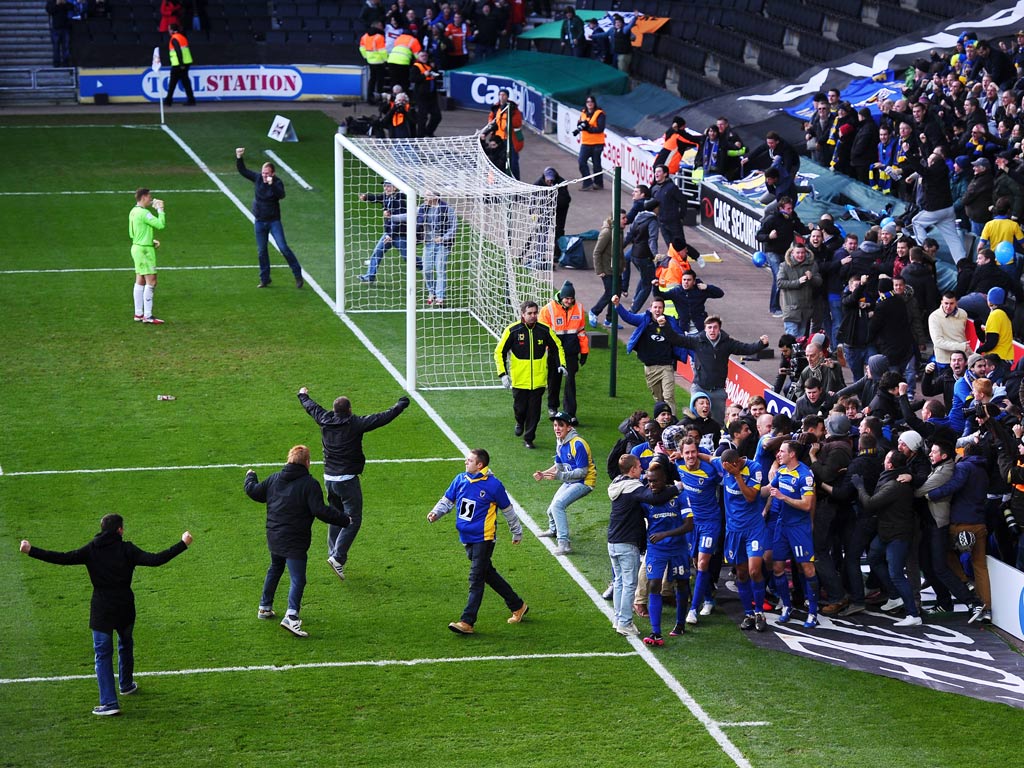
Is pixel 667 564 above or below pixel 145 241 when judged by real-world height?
below

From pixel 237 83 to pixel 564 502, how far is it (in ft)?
102

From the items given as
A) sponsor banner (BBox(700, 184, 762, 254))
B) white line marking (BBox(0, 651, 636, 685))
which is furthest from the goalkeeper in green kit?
white line marking (BBox(0, 651, 636, 685))

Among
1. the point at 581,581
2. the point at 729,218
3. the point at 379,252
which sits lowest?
the point at 581,581

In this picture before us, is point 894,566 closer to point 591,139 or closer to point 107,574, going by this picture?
point 107,574

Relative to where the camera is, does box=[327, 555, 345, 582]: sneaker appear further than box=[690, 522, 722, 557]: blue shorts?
Yes

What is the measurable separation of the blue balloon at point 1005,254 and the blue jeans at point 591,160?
511 inches

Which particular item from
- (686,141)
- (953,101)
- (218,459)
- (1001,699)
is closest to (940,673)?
(1001,699)

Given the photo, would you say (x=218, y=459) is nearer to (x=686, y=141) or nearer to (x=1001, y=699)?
(x=1001, y=699)

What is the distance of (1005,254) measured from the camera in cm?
2122

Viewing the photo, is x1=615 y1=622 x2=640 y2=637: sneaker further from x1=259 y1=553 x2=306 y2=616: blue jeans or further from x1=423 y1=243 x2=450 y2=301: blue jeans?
x1=423 y1=243 x2=450 y2=301: blue jeans

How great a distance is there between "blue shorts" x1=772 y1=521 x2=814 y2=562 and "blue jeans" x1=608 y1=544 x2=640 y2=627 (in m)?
1.28

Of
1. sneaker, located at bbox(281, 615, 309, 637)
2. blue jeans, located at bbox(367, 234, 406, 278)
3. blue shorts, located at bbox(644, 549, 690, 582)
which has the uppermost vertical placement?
blue shorts, located at bbox(644, 549, 690, 582)

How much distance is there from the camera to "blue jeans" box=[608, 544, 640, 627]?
13.2 meters

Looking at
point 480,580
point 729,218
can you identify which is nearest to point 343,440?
point 480,580
